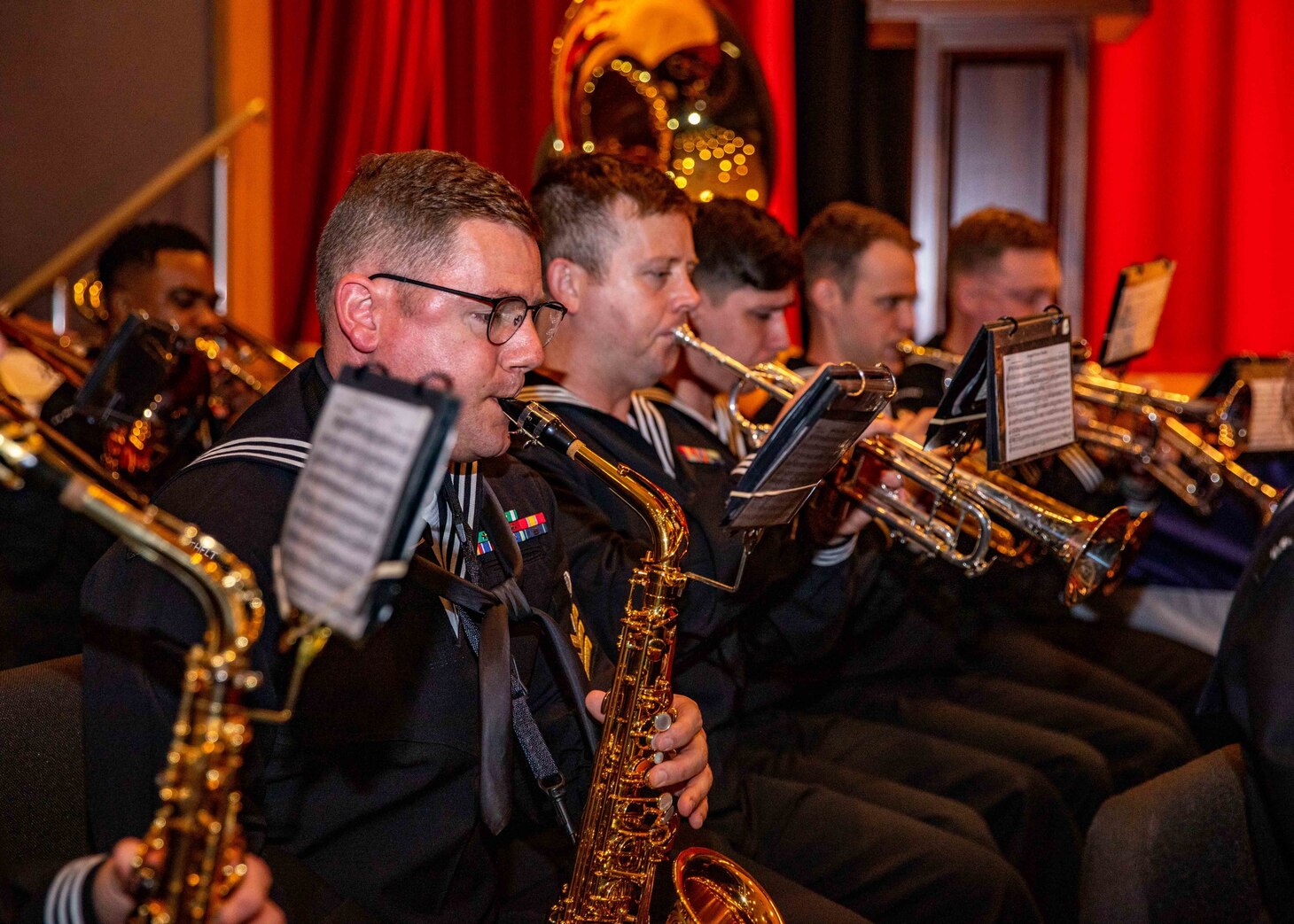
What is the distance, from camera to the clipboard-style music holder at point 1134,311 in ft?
11.1

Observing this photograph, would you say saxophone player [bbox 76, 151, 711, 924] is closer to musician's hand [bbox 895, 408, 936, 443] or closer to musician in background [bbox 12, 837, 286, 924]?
musician in background [bbox 12, 837, 286, 924]

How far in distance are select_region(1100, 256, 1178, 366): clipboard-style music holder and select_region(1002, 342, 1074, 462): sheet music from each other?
1049 millimetres

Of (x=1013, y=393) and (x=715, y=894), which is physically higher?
(x=1013, y=393)

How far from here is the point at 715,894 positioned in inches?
79.7

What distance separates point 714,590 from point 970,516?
729 millimetres

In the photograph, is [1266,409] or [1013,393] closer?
[1013,393]

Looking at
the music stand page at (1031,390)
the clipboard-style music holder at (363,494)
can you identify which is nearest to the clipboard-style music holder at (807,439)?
the music stand page at (1031,390)

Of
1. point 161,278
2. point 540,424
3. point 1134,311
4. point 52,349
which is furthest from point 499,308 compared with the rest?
point 161,278

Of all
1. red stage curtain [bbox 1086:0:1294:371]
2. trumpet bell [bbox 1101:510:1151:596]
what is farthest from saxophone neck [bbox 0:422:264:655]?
red stage curtain [bbox 1086:0:1294:371]

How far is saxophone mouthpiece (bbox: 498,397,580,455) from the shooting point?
204cm

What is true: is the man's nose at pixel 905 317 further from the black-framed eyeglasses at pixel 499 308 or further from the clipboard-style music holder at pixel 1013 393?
the black-framed eyeglasses at pixel 499 308

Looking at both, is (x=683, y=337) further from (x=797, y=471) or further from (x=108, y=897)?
(x=108, y=897)

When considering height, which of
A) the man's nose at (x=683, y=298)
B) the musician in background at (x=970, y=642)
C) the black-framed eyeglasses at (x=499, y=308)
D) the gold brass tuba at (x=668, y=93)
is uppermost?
the gold brass tuba at (x=668, y=93)

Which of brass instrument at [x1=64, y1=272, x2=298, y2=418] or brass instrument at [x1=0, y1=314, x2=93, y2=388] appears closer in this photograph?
brass instrument at [x1=0, y1=314, x2=93, y2=388]
